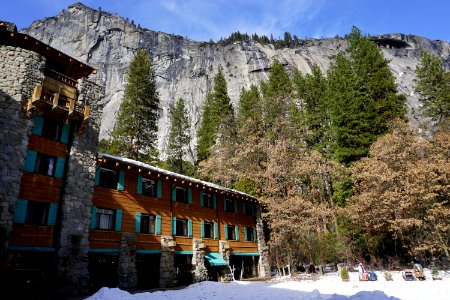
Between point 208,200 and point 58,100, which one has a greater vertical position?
point 58,100

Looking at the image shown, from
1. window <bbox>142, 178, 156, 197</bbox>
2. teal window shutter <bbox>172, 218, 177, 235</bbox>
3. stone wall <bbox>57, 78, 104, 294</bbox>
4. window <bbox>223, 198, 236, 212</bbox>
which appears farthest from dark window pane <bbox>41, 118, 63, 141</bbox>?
window <bbox>223, 198, 236, 212</bbox>

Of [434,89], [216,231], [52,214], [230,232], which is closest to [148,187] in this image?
[52,214]

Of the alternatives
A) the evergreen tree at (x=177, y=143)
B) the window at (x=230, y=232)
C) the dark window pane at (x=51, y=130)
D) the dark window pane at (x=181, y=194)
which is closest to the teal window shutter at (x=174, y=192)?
the dark window pane at (x=181, y=194)

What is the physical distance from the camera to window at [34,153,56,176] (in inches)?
649

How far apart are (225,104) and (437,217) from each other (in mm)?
31662

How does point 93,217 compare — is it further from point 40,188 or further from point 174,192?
point 174,192

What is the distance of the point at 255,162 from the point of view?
3481cm

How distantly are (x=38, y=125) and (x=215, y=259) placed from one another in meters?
16.7

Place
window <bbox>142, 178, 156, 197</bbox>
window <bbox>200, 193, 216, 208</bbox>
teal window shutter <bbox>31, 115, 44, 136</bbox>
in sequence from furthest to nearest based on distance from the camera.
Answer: window <bbox>200, 193, 216, 208</bbox> → window <bbox>142, 178, 156, 197</bbox> → teal window shutter <bbox>31, 115, 44, 136</bbox>

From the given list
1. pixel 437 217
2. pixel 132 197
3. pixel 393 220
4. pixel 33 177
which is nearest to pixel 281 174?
pixel 393 220

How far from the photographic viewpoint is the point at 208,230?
26.6 m

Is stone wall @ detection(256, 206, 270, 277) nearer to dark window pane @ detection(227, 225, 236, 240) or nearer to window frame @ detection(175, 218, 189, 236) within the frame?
dark window pane @ detection(227, 225, 236, 240)

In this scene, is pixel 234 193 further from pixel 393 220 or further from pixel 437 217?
pixel 437 217

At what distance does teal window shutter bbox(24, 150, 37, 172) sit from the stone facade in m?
9.85
